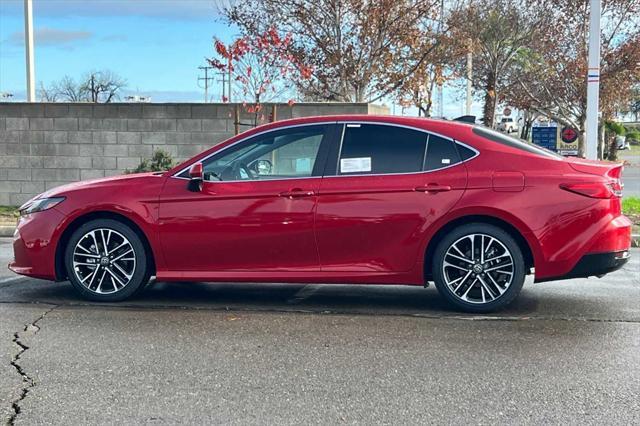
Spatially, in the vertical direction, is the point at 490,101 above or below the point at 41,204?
above

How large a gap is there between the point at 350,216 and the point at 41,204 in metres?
2.75

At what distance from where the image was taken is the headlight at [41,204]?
21.8 feet

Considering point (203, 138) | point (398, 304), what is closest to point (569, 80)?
point (203, 138)

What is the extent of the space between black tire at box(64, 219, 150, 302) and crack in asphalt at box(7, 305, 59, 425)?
0.98 ft

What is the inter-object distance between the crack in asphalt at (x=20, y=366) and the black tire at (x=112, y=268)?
300 millimetres

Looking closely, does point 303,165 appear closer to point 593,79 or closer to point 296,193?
point 296,193

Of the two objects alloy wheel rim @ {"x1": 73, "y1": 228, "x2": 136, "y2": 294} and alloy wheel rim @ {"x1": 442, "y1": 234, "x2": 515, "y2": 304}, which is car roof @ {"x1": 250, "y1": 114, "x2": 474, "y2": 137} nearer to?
alloy wheel rim @ {"x1": 442, "y1": 234, "x2": 515, "y2": 304}

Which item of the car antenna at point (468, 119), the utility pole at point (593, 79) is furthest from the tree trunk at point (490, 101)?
the car antenna at point (468, 119)

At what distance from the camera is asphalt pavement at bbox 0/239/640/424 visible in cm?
415

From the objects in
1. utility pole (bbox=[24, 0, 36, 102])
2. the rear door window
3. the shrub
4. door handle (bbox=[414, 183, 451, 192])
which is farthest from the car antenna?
utility pole (bbox=[24, 0, 36, 102])

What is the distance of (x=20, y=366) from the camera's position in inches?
193

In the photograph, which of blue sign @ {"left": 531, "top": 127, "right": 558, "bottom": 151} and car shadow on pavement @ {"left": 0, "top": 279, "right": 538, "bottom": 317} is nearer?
car shadow on pavement @ {"left": 0, "top": 279, "right": 538, "bottom": 317}

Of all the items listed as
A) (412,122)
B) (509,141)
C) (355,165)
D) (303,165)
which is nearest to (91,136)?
(303,165)

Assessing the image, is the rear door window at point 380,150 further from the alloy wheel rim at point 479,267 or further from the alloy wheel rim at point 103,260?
the alloy wheel rim at point 103,260
